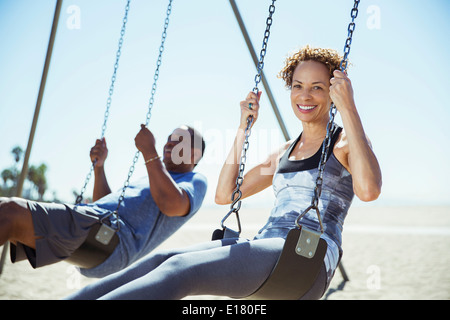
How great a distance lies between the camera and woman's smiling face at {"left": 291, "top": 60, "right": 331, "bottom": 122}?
187cm

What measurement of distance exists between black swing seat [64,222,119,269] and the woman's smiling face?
128 cm

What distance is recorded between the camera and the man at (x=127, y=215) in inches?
85.2

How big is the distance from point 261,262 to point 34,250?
1.44m

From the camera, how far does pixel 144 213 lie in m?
2.61

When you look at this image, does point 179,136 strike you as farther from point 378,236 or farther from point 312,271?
point 378,236

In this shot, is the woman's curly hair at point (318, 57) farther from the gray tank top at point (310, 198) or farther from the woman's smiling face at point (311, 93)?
the gray tank top at point (310, 198)

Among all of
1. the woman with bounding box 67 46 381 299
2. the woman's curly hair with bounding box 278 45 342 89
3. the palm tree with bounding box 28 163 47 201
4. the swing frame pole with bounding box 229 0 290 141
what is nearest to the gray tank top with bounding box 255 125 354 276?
the woman with bounding box 67 46 381 299

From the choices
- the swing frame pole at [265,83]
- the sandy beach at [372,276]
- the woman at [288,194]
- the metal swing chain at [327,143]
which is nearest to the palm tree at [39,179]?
the sandy beach at [372,276]

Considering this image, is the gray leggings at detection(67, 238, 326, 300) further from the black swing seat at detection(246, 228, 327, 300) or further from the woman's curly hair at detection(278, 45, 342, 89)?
the woman's curly hair at detection(278, 45, 342, 89)

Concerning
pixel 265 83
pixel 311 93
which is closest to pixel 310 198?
pixel 311 93

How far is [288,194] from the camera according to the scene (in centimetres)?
171

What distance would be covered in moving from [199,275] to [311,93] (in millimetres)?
1015

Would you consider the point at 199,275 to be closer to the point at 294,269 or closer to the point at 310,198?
the point at 294,269
